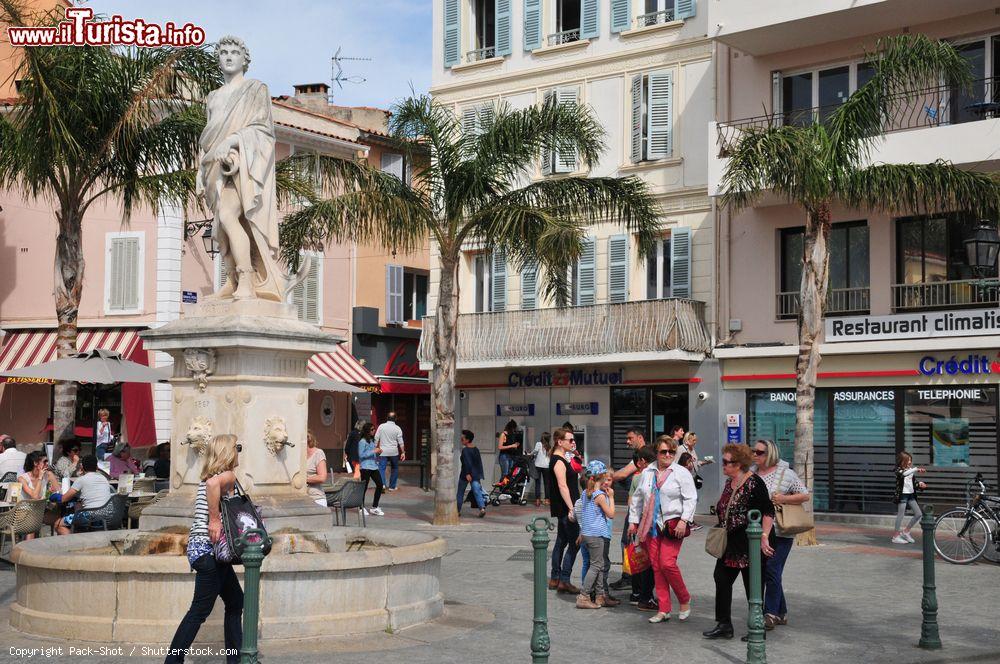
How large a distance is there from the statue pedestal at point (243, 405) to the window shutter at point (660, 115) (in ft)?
59.2

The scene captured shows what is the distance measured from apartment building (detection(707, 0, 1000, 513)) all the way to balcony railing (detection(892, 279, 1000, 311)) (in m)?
0.03

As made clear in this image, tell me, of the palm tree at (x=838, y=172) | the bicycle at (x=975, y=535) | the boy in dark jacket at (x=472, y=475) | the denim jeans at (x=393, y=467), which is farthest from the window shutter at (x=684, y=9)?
the bicycle at (x=975, y=535)

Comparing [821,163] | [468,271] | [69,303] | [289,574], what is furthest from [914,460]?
[289,574]

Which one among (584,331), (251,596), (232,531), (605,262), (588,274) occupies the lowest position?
(251,596)

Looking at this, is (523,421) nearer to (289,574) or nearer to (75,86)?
(75,86)

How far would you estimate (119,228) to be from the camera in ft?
113

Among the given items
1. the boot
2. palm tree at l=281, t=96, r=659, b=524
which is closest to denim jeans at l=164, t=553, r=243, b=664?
the boot

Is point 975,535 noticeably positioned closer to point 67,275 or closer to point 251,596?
point 251,596

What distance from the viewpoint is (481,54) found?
105 ft

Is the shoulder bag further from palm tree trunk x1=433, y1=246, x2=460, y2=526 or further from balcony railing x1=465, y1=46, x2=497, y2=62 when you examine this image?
balcony railing x1=465, y1=46, x2=497, y2=62

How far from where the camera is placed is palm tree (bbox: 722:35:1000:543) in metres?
19.0

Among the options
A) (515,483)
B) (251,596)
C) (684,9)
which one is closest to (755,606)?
(251,596)

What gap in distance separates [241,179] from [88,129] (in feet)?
29.0

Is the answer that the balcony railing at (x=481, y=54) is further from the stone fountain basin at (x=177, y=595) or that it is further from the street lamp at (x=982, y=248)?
the stone fountain basin at (x=177, y=595)
